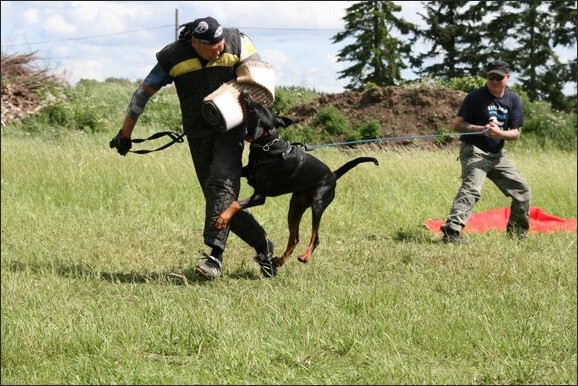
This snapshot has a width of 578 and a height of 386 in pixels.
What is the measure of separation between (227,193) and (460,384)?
267cm

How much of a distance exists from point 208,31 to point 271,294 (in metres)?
1.81

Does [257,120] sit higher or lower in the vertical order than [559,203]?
higher

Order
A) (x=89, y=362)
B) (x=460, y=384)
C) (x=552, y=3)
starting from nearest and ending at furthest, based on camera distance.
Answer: (x=460, y=384), (x=89, y=362), (x=552, y=3)

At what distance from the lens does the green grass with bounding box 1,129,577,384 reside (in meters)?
3.71

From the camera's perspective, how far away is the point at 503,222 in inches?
354

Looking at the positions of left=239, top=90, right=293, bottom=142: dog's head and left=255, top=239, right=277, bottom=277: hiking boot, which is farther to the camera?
left=255, top=239, right=277, bottom=277: hiking boot

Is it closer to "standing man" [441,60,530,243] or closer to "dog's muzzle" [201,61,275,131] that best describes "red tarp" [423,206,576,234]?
"standing man" [441,60,530,243]

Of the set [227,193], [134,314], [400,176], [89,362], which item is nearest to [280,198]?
[400,176]

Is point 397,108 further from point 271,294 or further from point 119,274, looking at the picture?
point 271,294

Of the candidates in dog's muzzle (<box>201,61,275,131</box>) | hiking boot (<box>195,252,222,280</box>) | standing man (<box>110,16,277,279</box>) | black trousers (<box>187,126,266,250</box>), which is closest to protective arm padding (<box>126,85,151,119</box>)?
standing man (<box>110,16,277,279</box>)

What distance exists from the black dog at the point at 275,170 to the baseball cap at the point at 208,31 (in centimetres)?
41

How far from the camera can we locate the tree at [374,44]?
21188 mm

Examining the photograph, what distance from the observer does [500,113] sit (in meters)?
7.79

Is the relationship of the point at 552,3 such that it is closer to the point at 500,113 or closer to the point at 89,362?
the point at 500,113
